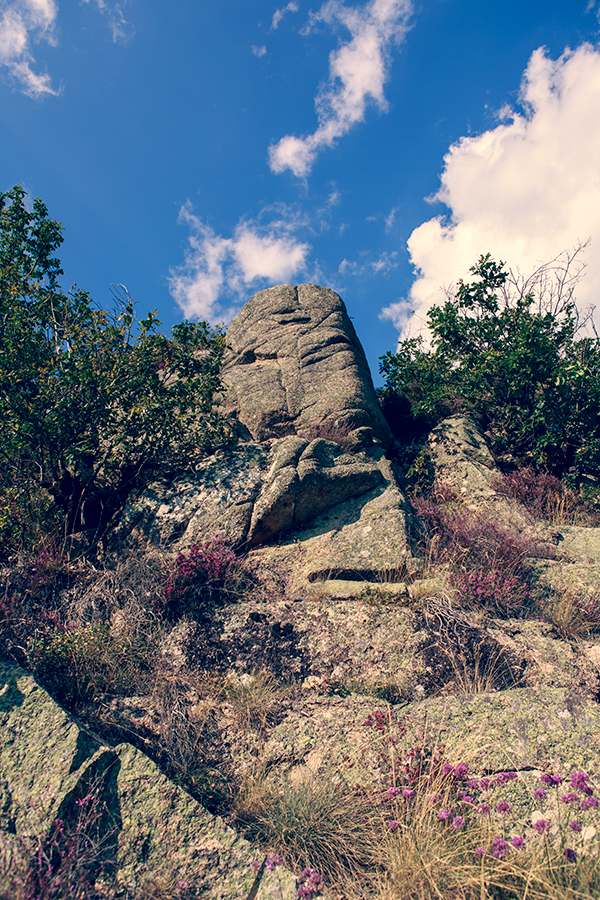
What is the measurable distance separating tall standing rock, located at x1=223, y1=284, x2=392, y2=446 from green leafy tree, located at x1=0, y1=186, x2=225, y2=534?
158 centimetres

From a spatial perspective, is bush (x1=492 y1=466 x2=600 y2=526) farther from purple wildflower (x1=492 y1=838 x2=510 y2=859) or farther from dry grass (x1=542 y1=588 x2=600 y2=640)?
purple wildflower (x1=492 y1=838 x2=510 y2=859)

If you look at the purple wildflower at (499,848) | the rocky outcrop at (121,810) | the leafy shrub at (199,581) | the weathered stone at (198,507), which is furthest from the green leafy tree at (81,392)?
the purple wildflower at (499,848)

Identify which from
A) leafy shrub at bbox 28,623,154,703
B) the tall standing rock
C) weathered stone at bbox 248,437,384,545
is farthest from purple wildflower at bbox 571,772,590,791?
the tall standing rock

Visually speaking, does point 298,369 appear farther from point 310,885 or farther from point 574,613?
point 310,885

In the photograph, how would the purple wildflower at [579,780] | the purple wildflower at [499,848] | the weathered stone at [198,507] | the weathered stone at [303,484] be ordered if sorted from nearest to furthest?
the purple wildflower at [499,848]
the purple wildflower at [579,780]
the weathered stone at [198,507]
the weathered stone at [303,484]

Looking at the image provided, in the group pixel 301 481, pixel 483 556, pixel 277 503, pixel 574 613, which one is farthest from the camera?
pixel 301 481

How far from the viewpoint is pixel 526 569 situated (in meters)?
7.16

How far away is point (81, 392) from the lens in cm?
880

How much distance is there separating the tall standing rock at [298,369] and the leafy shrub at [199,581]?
4245mm

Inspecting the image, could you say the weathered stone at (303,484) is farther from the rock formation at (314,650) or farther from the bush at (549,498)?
the bush at (549,498)

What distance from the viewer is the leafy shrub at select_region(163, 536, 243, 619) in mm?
6688

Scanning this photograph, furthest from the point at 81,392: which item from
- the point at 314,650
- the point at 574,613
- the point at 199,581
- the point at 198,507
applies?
the point at 574,613

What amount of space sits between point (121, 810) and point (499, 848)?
298 cm

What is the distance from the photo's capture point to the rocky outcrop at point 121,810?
326 centimetres
